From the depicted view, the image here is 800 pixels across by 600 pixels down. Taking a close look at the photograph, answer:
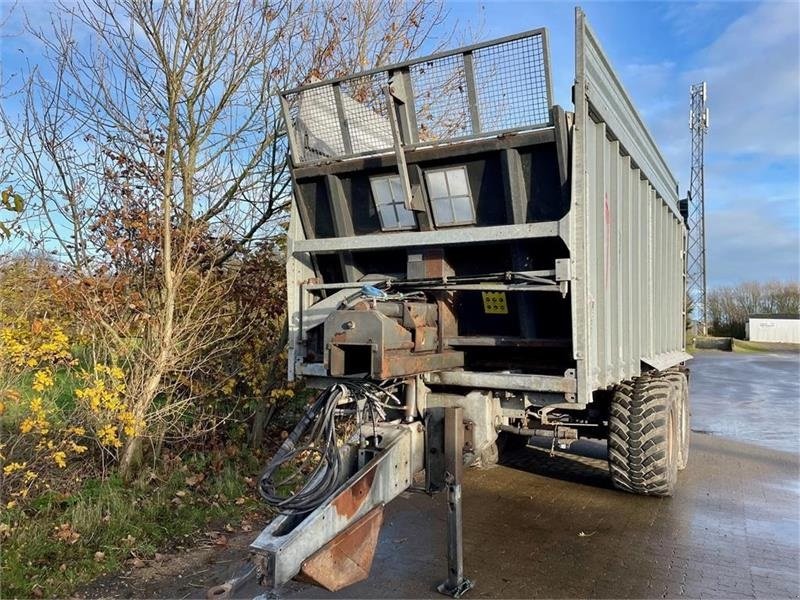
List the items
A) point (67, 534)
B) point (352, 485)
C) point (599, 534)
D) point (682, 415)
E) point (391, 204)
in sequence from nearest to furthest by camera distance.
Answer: point (352, 485)
point (67, 534)
point (391, 204)
point (599, 534)
point (682, 415)

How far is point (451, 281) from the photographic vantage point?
4.31m

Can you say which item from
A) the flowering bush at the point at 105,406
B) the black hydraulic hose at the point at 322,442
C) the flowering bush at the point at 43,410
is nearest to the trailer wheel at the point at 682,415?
the black hydraulic hose at the point at 322,442

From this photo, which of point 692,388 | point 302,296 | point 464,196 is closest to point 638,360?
point 464,196

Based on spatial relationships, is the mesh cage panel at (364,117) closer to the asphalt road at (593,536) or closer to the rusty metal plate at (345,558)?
the rusty metal plate at (345,558)

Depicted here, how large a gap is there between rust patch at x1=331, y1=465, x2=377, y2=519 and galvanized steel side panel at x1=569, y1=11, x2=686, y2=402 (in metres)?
1.46

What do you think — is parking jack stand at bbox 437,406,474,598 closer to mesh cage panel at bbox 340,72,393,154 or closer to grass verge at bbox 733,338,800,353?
mesh cage panel at bbox 340,72,393,154

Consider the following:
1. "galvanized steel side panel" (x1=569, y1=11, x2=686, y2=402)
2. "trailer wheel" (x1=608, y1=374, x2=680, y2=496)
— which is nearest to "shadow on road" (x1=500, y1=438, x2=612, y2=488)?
"trailer wheel" (x1=608, y1=374, x2=680, y2=496)

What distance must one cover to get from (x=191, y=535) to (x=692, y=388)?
14415 mm

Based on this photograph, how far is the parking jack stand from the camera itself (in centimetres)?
378

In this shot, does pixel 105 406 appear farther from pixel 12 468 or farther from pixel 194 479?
pixel 194 479

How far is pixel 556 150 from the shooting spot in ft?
13.0

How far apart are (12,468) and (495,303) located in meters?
3.74

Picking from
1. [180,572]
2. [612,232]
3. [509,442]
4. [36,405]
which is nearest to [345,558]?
[180,572]

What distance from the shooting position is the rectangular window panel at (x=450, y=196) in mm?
4312
